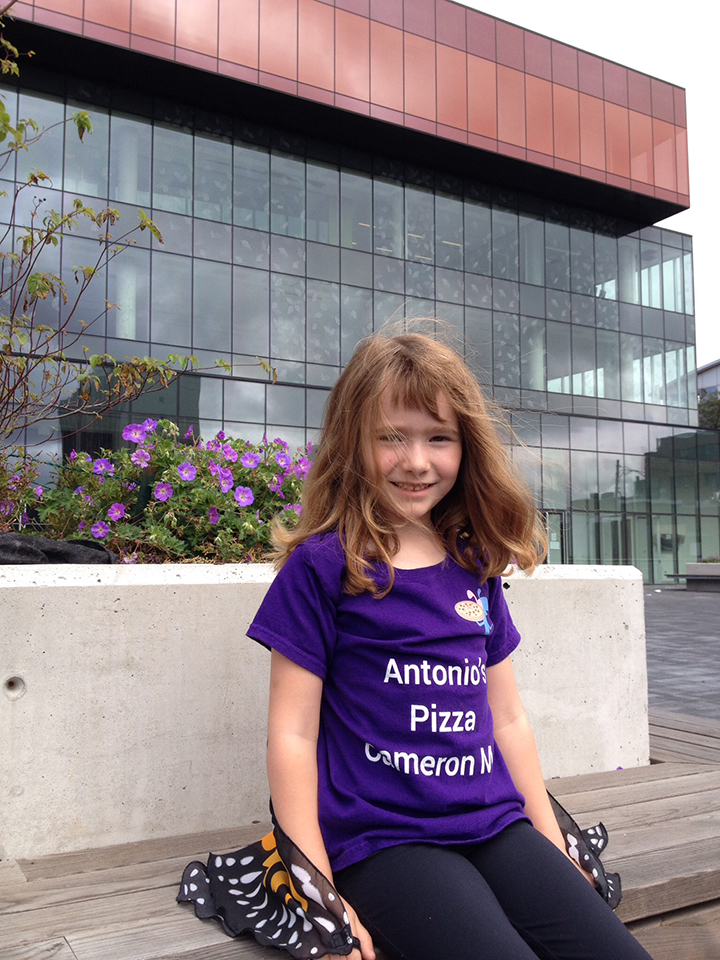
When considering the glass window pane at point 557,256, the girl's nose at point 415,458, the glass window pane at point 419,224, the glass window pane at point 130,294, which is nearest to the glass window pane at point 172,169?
the glass window pane at point 130,294

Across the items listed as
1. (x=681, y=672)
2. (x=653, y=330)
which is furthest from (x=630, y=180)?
(x=681, y=672)

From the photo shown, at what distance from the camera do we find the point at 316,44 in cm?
1806

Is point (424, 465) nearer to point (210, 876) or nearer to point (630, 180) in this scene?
point (210, 876)

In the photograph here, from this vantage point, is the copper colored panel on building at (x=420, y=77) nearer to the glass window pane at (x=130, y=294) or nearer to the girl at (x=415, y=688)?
the glass window pane at (x=130, y=294)

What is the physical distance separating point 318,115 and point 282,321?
4806mm

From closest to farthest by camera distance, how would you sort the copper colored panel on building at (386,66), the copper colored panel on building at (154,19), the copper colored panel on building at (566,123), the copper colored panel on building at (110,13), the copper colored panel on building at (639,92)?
the copper colored panel on building at (110,13) < the copper colored panel on building at (154,19) < the copper colored panel on building at (386,66) < the copper colored panel on building at (566,123) < the copper colored panel on building at (639,92)

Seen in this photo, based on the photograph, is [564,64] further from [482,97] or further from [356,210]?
[356,210]

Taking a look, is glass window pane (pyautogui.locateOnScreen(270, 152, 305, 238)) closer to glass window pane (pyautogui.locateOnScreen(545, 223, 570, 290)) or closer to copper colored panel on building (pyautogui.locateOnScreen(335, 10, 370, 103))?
copper colored panel on building (pyautogui.locateOnScreen(335, 10, 370, 103))

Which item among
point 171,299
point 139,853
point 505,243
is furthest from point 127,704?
point 505,243

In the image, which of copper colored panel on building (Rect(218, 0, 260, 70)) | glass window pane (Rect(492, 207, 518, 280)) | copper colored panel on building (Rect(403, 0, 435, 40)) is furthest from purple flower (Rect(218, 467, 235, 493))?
glass window pane (Rect(492, 207, 518, 280))

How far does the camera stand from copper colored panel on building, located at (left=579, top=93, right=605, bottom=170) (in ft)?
69.9

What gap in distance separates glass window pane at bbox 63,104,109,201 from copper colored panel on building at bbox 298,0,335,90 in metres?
4.50

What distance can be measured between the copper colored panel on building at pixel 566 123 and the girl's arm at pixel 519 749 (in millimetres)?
21545

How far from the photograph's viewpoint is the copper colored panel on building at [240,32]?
17.1 meters
